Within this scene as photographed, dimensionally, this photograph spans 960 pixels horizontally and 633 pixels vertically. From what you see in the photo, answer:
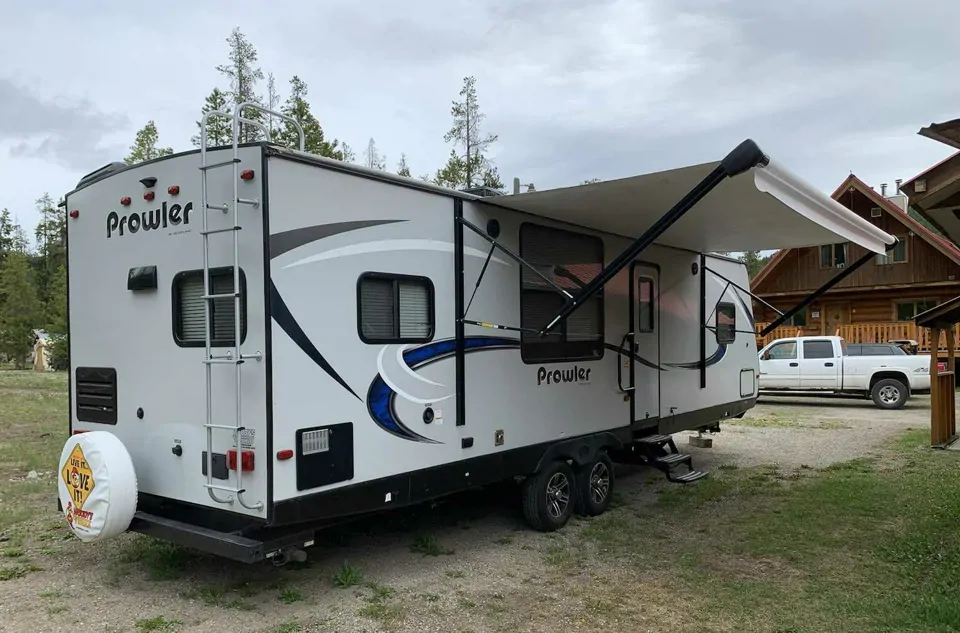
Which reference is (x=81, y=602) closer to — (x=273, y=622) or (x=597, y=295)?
(x=273, y=622)

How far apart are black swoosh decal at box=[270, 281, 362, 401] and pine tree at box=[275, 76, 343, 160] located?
1765 centimetres

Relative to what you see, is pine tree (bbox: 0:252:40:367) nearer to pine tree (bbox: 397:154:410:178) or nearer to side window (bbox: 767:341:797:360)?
pine tree (bbox: 397:154:410:178)

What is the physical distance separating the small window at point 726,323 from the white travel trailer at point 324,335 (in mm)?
2654

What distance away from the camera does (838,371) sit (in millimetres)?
15625

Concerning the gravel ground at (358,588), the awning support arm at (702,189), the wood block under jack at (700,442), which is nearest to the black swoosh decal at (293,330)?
the gravel ground at (358,588)

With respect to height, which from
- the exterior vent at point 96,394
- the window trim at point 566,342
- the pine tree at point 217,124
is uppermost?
the pine tree at point 217,124

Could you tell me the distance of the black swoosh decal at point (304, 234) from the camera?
3992mm

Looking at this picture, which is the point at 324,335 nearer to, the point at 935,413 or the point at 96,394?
the point at 96,394

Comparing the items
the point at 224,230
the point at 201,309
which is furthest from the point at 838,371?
the point at 224,230

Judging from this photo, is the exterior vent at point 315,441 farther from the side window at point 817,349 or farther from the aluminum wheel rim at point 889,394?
the aluminum wheel rim at point 889,394

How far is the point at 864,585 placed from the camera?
4.66 meters

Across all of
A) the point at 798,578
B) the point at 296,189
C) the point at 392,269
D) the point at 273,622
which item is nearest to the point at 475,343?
the point at 392,269

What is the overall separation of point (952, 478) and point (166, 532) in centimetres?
764

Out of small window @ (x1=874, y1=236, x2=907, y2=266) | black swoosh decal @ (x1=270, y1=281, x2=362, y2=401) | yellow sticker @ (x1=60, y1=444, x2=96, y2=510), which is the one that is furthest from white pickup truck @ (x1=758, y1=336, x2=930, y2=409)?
yellow sticker @ (x1=60, y1=444, x2=96, y2=510)
